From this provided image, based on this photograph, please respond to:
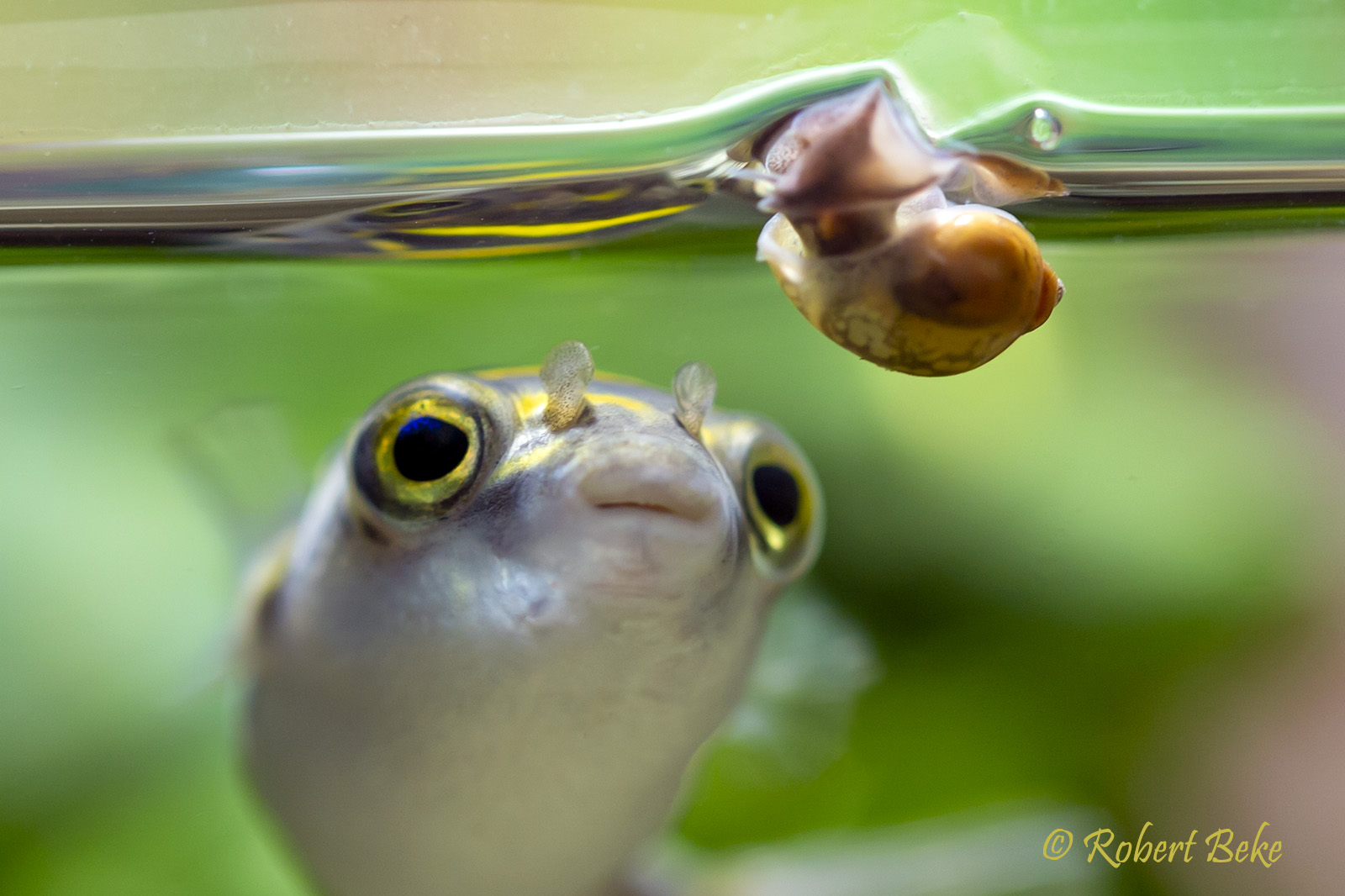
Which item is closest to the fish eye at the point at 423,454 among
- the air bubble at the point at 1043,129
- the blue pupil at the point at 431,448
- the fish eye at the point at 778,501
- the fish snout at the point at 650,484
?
the blue pupil at the point at 431,448

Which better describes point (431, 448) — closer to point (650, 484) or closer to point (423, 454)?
point (423, 454)

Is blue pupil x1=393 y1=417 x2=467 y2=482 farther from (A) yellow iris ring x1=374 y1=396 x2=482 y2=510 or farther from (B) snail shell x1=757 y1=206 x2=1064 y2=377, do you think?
(B) snail shell x1=757 y1=206 x2=1064 y2=377

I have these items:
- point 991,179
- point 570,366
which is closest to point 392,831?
point 570,366

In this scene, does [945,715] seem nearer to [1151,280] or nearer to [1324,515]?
[1324,515]

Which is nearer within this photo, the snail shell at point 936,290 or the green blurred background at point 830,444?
the snail shell at point 936,290

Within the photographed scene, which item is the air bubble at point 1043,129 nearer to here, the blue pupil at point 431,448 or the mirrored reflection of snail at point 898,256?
the mirrored reflection of snail at point 898,256
